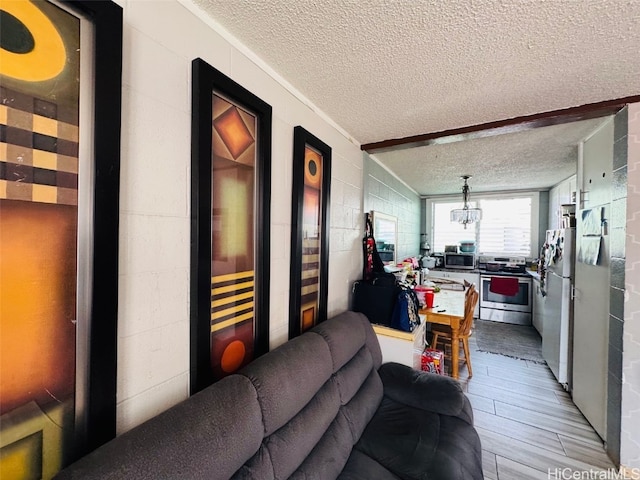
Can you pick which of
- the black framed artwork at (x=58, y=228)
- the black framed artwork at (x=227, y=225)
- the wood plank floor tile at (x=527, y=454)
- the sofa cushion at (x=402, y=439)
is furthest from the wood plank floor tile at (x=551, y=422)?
the black framed artwork at (x=58, y=228)

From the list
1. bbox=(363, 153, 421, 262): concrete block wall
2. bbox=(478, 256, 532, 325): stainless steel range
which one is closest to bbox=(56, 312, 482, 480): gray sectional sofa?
bbox=(363, 153, 421, 262): concrete block wall

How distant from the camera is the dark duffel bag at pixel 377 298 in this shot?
7.31 feet

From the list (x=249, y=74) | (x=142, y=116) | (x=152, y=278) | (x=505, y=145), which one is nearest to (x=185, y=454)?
(x=152, y=278)

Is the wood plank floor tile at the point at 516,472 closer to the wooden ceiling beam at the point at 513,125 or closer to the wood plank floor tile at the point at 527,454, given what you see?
the wood plank floor tile at the point at 527,454

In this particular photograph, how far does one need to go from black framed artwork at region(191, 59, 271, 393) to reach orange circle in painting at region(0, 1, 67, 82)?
0.40m

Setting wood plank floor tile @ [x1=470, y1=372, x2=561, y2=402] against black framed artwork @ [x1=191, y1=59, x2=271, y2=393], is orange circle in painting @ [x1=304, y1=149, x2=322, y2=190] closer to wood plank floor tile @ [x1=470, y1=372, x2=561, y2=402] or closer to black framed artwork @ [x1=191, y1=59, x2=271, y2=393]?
black framed artwork @ [x1=191, y1=59, x2=271, y2=393]

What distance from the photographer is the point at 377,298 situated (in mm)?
2285

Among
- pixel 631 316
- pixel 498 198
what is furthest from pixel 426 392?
pixel 498 198

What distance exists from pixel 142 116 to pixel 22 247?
52 cm

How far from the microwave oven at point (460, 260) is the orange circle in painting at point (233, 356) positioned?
16.3 ft

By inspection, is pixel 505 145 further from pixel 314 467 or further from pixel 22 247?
pixel 22 247

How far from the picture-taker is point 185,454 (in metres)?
0.77

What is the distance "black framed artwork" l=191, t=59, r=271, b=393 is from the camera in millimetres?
1059

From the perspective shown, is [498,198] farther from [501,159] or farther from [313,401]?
[313,401]
